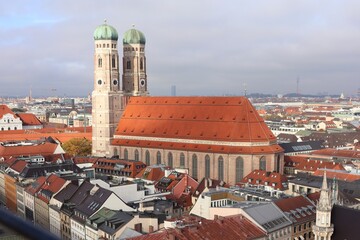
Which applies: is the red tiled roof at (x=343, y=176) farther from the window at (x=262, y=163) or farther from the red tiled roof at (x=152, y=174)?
the red tiled roof at (x=152, y=174)

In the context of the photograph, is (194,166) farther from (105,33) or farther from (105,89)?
(105,33)

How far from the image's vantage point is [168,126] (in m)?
96.9

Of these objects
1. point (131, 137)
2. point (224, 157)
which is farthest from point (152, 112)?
point (224, 157)

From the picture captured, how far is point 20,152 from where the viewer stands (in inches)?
3760

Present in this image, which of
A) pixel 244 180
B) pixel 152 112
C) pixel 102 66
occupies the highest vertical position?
pixel 102 66

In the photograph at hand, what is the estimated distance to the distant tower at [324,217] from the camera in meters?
45.0

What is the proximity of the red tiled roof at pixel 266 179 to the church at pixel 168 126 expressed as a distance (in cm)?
533

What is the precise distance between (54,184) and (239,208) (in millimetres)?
29435

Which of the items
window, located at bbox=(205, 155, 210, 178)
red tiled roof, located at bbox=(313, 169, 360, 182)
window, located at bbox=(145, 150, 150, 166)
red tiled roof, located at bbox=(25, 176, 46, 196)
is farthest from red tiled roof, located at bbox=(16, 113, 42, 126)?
Result: red tiled roof, located at bbox=(313, 169, 360, 182)

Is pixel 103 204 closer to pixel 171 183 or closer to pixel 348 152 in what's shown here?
pixel 171 183

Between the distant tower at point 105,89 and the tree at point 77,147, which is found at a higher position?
the distant tower at point 105,89

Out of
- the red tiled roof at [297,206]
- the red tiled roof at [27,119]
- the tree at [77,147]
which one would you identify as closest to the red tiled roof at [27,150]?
the tree at [77,147]

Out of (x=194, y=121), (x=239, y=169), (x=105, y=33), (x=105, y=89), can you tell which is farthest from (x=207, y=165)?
(x=105, y=33)

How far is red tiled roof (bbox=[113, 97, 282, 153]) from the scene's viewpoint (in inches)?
3452
